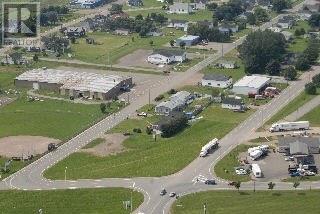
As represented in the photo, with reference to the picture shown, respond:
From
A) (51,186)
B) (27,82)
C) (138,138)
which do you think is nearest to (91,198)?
(51,186)

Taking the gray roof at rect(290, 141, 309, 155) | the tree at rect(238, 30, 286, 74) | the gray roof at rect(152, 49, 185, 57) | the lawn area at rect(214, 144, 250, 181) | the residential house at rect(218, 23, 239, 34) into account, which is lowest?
the lawn area at rect(214, 144, 250, 181)

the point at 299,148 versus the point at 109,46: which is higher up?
the point at 299,148

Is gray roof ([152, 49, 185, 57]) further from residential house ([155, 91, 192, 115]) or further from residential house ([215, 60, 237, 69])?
residential house ([155, 91, 192, 115])

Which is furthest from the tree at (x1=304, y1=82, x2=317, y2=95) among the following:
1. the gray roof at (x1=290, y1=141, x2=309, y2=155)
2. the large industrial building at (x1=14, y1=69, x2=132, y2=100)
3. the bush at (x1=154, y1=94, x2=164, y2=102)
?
the large industrial building at (x1=14, y1=69, x2=132, y2=100)

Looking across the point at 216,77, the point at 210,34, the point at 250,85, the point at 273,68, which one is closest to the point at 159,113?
the point at 250,85

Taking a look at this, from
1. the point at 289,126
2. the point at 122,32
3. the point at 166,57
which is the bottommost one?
the point at 122,32

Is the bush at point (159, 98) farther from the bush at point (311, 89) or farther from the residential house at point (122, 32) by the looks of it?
the residential house at point (122, 32)

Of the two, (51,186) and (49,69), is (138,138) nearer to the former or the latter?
(51,186)

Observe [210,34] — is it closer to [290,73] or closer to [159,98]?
[290,73]
